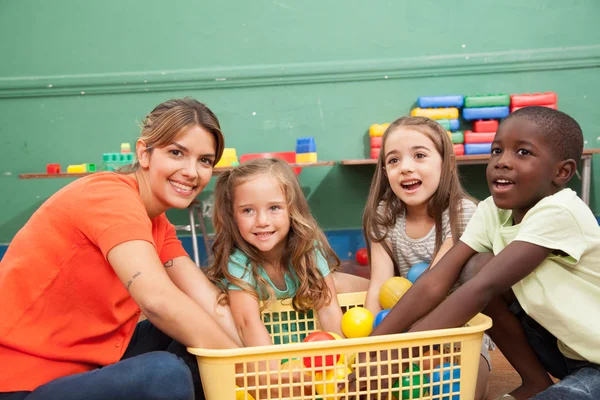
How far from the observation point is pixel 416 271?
5.45 ft

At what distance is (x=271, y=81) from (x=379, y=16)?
2.73 ft

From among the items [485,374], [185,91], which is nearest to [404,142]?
[485,374]

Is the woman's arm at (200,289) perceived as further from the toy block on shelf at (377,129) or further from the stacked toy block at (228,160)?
the toy block on shelf at (377,129)

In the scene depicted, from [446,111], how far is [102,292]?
2.66 meters

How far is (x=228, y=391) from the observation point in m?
1.04

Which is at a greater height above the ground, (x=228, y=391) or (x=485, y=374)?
(x=228, y=391)

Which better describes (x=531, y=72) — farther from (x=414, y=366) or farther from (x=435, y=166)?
(x=414, y=366)

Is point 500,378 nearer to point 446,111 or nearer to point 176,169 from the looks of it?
point 176,169

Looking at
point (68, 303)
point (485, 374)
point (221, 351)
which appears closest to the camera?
point (221, 351)

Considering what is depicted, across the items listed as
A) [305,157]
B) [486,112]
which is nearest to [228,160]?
[305,157]

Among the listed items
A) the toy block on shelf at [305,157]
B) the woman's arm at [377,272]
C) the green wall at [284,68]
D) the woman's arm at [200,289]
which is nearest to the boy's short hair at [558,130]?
the woman's arm at [377,272]

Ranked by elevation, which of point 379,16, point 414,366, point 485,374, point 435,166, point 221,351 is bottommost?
point 485,374

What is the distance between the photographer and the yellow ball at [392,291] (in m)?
1.51

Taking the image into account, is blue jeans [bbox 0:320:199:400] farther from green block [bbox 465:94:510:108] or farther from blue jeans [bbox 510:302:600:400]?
green block [bbox 465:94:510:108]
